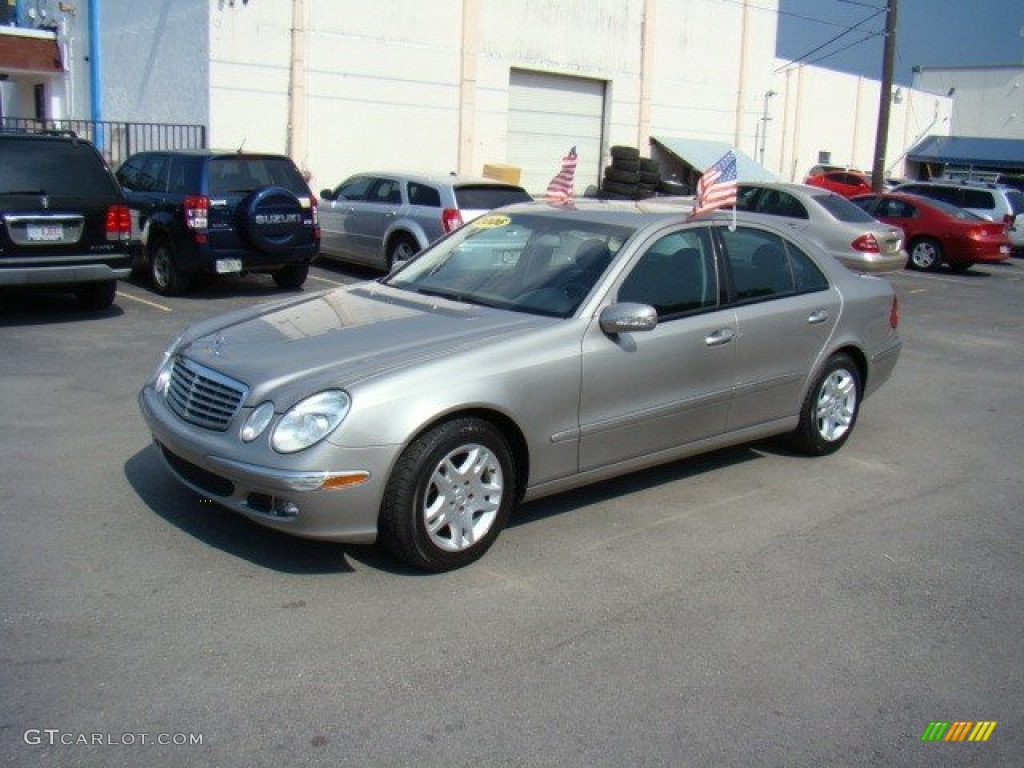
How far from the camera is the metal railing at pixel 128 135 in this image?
18547 mm

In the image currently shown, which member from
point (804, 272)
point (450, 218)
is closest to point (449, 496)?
point (804, 272)

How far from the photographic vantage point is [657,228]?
231 inches

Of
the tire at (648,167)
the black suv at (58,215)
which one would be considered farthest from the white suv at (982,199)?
the black suv at (58,215)

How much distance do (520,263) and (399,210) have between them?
29.3 feet

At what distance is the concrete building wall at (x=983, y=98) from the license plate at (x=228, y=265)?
1600 inches

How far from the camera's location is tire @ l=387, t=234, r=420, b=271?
14406 mm

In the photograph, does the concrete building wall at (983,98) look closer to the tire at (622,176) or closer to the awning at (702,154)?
the awning at (702,154)

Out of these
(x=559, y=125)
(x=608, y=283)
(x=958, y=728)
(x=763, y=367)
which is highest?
(x=559, y=125)

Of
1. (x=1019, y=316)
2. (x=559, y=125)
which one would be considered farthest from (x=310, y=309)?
(x=559, y=125)

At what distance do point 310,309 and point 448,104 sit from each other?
1680cm

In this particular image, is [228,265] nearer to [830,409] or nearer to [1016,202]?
[830,409]

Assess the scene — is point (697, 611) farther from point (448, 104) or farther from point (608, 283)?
point (448, 104)

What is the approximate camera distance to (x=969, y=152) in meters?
42.1

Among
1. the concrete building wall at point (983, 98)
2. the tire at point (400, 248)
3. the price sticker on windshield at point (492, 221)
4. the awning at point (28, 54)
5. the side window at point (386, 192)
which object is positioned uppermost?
the concrete building wall at point (983, 98)
